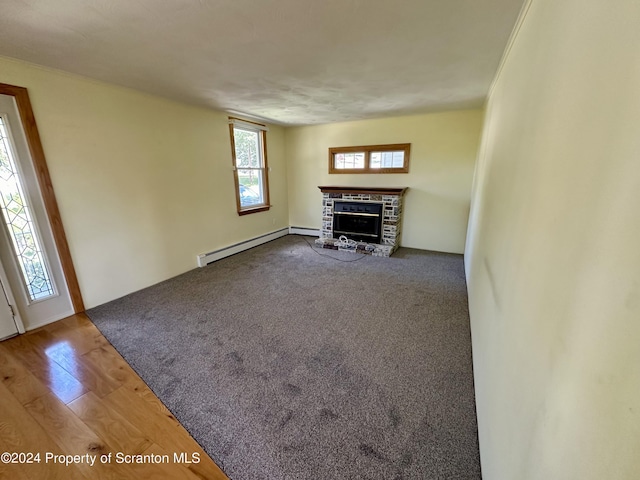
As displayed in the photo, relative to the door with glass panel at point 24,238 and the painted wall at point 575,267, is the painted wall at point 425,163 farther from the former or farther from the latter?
the door with glass panel at point 24,238

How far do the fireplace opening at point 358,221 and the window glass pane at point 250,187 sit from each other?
151 cm

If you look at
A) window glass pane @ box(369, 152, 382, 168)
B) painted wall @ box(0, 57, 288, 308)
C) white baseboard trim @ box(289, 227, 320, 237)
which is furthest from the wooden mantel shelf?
painted wall @ box(0, 57, 288, 308)

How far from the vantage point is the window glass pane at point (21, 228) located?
2229 mm

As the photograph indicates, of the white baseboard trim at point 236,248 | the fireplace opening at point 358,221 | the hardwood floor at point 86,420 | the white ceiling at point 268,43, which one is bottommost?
the hardwood floor at point 86,420

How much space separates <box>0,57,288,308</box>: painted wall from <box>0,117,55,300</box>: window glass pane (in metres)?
0.23

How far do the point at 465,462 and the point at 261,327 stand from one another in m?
1.75

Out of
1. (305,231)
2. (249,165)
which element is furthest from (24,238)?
(305,231)

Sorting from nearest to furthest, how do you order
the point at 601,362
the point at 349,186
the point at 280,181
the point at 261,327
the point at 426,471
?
the point at 601,362, the point at 426,471, the point at 261,327, the point at 349,186, the point at 280,181

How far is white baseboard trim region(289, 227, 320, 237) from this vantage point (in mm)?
5824

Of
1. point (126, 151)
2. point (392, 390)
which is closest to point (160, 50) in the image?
point (126, 151)

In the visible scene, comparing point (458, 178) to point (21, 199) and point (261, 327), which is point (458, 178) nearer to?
point (261, 327)

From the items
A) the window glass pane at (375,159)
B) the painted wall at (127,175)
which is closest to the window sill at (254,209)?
the painted wall at (127,175)

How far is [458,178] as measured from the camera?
14.2 ft

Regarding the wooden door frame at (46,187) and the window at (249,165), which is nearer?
the wooden door frame at (46,187)
